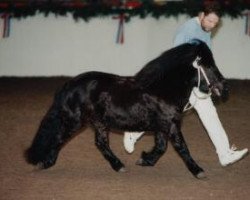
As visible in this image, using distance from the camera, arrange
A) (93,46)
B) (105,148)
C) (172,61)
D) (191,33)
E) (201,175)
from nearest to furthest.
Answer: (172,61), (201,175), (191,33), (105,148), (93,46)

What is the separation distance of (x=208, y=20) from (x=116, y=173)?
2.09 meters

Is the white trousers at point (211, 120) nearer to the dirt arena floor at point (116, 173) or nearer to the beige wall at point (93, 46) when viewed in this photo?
the dirt arena floor at point (116, 173)

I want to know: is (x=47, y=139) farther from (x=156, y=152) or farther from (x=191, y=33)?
(x=191, y=33)

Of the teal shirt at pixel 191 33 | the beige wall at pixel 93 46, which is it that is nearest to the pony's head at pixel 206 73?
the teal shirt at pixel 191 33

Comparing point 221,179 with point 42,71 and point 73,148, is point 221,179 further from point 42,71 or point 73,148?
point 42,71

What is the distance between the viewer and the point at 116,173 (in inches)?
263

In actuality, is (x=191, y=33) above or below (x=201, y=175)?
above

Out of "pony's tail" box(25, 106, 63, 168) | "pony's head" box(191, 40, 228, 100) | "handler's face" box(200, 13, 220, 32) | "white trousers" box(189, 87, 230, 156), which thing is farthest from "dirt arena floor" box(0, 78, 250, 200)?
"handler's face" box(200, 13, 220, 32)

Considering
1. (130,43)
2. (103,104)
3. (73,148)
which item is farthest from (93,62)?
(103,104)

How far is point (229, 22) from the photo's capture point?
45.8 ft

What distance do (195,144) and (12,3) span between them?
25.6ft

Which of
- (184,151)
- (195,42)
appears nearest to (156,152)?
(184,151)

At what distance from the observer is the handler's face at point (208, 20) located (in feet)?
21.3

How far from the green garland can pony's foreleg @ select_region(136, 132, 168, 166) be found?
7519 millimetres
